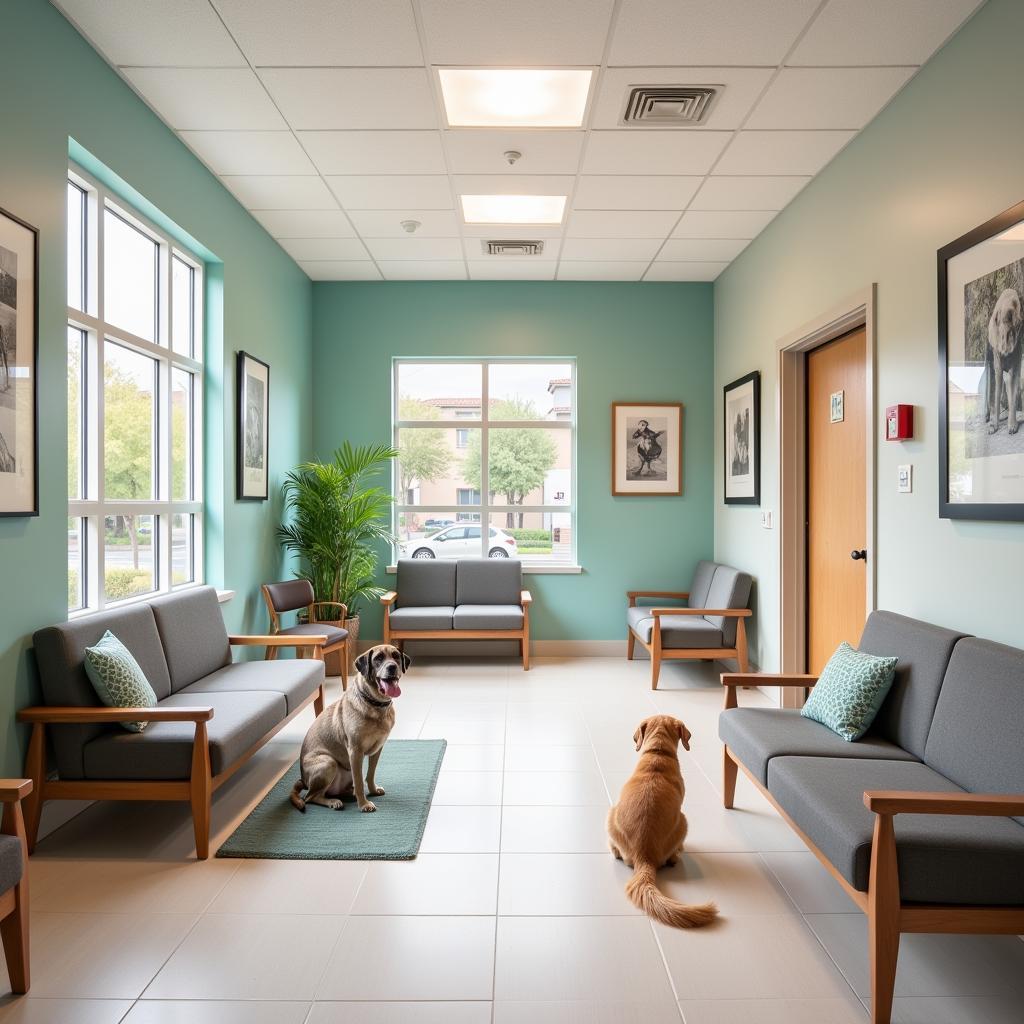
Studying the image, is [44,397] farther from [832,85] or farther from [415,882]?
[832,85]

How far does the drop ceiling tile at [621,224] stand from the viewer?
187 inches

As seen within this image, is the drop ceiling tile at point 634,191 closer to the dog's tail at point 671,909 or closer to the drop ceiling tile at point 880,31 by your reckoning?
the drop ceiling tile at point 880,31

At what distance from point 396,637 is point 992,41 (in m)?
4.87

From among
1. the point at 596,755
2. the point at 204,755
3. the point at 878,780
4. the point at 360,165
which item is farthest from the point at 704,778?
the point at 360,165

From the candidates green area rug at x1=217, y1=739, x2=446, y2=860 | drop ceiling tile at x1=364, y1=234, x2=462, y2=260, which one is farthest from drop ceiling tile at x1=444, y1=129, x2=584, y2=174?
green area rug at x1=217, y1=739, x2=446, y2=860

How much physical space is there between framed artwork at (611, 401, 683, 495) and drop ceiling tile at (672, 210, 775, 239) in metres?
1.58

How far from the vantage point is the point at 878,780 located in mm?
2336

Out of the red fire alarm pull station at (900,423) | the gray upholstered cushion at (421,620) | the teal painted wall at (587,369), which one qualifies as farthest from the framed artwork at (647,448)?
the red fire alarm pull station at (900,423)

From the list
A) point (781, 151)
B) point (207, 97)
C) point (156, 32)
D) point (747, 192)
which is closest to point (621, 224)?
point (747, 192)

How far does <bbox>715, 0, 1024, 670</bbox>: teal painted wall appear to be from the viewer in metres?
2.58

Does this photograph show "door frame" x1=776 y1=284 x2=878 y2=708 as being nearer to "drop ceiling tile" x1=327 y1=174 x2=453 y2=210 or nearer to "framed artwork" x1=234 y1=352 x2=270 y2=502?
"drop ceiling tile" x1=327 y1=174 x2=453 y2=210

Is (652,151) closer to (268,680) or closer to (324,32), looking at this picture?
(324,32)

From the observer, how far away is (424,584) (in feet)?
20.5

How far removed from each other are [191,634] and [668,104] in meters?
3.41
